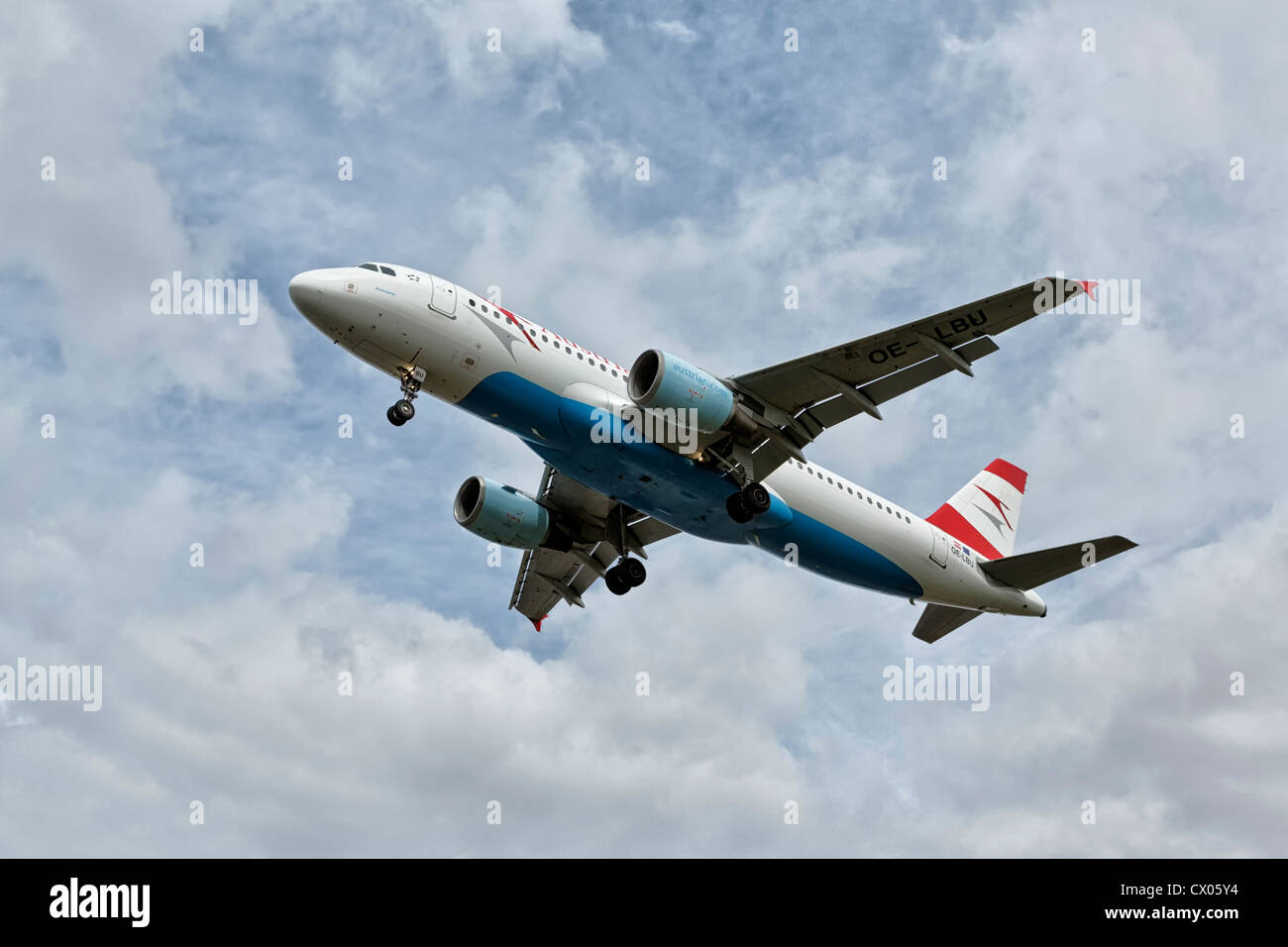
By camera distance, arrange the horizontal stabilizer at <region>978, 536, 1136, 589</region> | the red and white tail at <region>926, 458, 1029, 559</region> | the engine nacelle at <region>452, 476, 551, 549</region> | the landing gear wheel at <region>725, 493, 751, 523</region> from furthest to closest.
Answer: the red and white tail at <region>926, 458, 1029, 559</region> → the engine nacelle at <region>452, 476, 551, 549</region> → the horizontal stabilizer at <region>978, 536, 1136, 589</region> → the landing gear wheel at <region>725, 493, 751, 523</region>

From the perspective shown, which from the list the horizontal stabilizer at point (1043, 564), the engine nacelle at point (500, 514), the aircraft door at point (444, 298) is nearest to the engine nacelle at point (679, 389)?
the aircraft door at point (444, 298)

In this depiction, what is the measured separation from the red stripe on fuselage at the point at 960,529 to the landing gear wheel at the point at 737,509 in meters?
12.2

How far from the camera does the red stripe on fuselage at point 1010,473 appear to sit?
155ft

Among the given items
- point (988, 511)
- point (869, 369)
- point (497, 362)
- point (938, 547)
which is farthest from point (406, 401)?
point (988, 511)

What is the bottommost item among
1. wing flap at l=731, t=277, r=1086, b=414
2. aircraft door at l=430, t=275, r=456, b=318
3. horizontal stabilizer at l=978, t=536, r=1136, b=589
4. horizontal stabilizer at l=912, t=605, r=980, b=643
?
horizontal stabilizer at l=912, t=605, r=980, b=643

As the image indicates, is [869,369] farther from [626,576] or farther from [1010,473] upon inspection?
[1010,473]

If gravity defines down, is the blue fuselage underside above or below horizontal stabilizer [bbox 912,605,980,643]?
above

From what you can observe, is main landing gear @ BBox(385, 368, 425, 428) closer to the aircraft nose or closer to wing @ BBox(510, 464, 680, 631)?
the aircraft nose

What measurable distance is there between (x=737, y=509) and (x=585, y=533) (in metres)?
8.56

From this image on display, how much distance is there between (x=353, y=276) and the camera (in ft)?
97.6

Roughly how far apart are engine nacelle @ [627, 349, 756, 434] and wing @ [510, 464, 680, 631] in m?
7.47

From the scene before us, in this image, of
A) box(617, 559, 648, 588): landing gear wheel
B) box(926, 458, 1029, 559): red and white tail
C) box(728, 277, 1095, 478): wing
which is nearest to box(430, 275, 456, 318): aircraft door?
box(728, 277, 1095, 478): wing

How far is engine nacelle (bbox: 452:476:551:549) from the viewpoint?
38344 millimetres

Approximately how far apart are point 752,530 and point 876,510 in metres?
4.78
